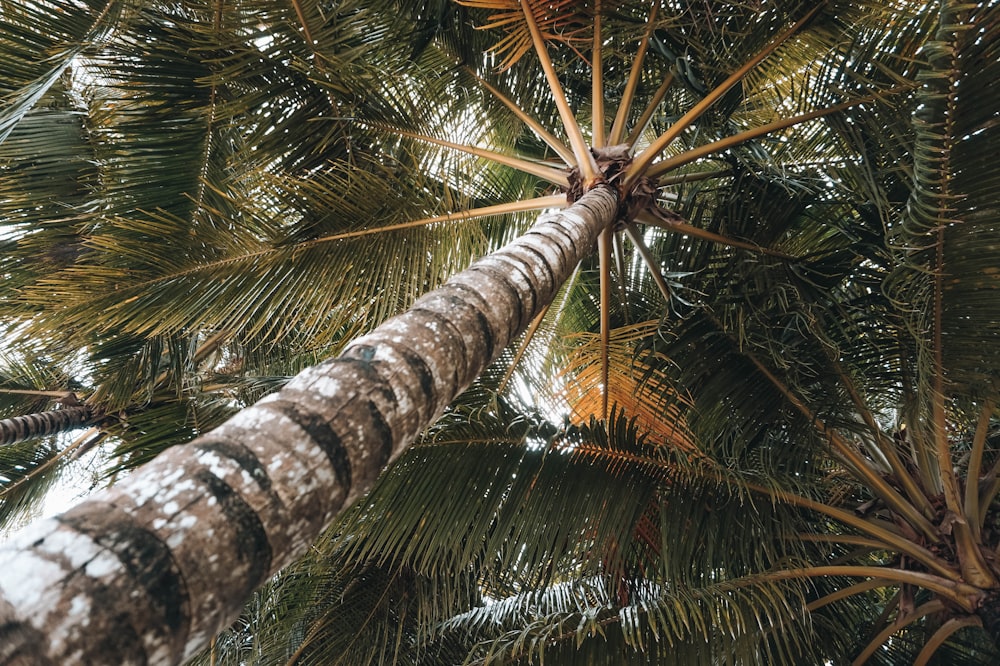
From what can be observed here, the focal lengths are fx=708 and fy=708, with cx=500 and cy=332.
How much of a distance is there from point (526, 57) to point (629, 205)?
4.13 feet

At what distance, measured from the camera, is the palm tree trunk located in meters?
4.86

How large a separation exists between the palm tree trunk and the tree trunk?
4616mm

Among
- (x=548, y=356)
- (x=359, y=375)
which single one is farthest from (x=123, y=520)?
(x=548, y=356)

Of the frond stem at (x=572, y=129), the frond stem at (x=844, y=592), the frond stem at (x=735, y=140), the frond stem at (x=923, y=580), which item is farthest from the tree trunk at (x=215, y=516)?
the frond stem at (x=844, y=592)

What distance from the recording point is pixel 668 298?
3.53 m

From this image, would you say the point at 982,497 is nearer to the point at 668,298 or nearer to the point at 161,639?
the point at 668,298

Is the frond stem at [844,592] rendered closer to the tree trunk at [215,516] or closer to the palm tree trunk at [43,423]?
the tree trunk at [215,516]

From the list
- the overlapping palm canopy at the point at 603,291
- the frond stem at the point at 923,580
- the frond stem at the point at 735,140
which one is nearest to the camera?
the overlapping palm canopy at the point at 603,291

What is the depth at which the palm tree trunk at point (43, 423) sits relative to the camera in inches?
191

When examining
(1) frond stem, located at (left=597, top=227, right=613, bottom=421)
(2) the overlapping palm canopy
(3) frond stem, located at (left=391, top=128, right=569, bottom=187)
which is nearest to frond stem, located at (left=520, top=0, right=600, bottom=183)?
(2) the overlapping palm canopy

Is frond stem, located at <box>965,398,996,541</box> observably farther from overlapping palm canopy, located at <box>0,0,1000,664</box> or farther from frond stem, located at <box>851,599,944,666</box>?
frond stem, located at <box>851,599,944,666</box>

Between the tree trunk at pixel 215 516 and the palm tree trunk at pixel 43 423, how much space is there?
462 cm

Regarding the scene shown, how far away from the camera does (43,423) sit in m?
5.19

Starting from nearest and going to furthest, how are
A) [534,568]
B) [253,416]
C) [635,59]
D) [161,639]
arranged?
[161,639]
[253,416]
[534,568]
[635,59]
